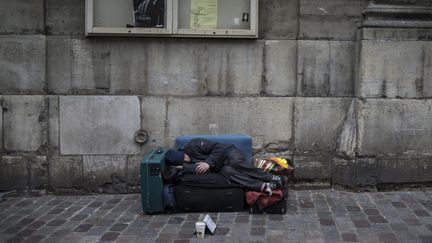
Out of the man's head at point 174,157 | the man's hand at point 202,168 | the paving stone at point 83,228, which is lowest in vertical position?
the paving stone at point 83,228

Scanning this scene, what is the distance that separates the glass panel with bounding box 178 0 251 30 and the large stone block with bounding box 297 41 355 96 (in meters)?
0.81

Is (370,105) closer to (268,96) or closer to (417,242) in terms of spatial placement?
(268,96)

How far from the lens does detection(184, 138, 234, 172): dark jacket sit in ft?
20.9

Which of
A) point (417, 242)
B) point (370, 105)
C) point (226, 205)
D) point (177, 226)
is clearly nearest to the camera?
point (417, 242)

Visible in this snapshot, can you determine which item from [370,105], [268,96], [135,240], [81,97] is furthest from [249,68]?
[135,240]

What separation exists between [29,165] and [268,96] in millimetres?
3161

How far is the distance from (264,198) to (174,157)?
1.13 meters

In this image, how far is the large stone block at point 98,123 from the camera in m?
6.98

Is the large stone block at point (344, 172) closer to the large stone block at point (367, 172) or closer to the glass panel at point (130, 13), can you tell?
the large stone block at point (367, 172)

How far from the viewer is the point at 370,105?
22.3 ft

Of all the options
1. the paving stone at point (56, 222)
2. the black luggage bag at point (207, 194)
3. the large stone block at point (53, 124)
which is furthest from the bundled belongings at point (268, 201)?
the large stone block at point (53, 124)

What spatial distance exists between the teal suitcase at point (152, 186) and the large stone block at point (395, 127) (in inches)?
100

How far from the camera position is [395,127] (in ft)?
22.4

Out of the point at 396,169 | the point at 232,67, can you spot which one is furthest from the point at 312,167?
the point at 232,67
